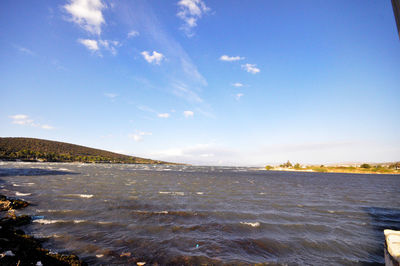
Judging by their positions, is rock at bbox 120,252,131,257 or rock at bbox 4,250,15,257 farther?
rock at bbox 120,252,131,257

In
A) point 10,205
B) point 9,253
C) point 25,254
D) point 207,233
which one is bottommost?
point 207,233

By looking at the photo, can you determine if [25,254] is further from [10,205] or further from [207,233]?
[10,205]

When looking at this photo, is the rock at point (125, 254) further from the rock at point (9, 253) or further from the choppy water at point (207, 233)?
the rock at point (9, 253)

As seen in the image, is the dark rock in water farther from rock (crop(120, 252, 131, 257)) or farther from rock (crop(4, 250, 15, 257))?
rock (crop(120, 252, 131, 257))

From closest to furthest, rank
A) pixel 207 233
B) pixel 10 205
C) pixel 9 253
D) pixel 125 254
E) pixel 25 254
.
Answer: pixel 9 253, pixel 25 254, pixel 125 254, pixel 207 233, pixel 10 205

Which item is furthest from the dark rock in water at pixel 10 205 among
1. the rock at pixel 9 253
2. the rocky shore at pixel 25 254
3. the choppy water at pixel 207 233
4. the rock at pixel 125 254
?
the rock at pixel 125 254

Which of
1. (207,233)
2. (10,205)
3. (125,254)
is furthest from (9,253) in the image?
(10,205)

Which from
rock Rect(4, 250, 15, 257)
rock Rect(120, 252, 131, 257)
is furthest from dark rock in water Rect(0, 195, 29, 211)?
rock Rect(120, 252, 131, 257)

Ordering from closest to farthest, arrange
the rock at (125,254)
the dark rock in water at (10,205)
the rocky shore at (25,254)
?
the rocky shore at (25,254) < the rock at (125,254) < the dark rock in water at (10,205)

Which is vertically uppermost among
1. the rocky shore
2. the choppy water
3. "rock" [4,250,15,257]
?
"rock" [4,250,15,257]

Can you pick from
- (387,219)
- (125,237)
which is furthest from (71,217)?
(387,219)

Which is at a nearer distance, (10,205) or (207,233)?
(207,233)

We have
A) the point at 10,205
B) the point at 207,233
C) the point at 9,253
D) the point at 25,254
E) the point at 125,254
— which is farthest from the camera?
the point at 10,205

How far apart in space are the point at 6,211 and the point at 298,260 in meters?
21.2
